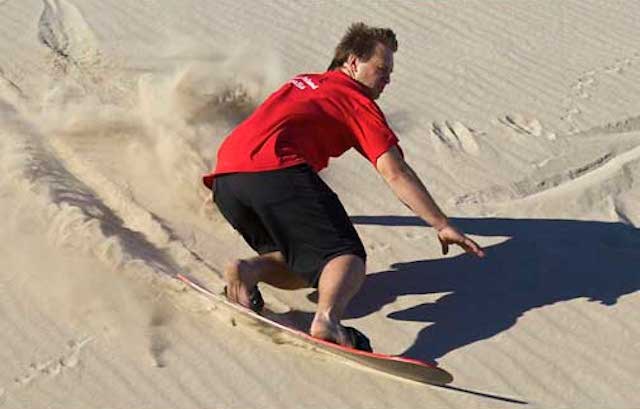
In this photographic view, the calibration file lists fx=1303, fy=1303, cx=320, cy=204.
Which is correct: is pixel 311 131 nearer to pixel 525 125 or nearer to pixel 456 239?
pixel 456 239

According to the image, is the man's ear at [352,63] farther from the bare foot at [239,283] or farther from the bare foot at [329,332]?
the bare foot at [329,332]

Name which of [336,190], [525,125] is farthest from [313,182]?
[525,125]

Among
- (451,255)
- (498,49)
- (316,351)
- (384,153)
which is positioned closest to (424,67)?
(498,49)

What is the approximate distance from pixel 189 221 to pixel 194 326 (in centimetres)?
99

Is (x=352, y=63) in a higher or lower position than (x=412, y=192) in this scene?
higher

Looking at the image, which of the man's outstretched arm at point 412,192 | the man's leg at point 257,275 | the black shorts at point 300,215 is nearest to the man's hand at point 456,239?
the man's outstretched arm at point 412,192

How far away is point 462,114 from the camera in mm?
7570

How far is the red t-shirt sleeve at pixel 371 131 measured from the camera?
5309mm

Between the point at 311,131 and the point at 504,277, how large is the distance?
1.14m

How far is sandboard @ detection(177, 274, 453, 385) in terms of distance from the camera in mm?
4826

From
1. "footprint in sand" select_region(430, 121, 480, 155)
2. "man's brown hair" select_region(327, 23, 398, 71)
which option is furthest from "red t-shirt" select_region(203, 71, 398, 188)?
"footprint in sand" select_region(430, 121, 480, 155)

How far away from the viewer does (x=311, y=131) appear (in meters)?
5.44

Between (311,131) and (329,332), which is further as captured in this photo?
A: (311,131)

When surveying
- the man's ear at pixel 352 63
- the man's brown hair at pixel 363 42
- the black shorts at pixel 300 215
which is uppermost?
the man's brown hair at pixel 363 42
